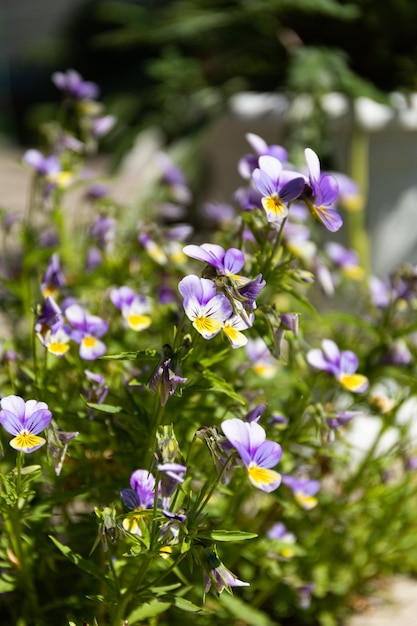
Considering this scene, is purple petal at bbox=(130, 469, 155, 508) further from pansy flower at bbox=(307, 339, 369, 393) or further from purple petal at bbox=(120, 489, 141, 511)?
pansy flower at bbox=(307, 339, 369, 393)

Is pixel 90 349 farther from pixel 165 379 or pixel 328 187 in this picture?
pixel 328 187

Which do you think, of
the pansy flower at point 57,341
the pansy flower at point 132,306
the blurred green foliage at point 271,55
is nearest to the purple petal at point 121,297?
the pansy flower at point 132,306

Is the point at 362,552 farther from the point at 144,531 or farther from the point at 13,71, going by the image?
the point at 13,71

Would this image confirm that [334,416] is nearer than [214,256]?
No

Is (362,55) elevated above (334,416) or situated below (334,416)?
below

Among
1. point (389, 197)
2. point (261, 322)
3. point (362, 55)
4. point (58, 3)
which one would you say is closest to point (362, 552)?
point (261, 322)

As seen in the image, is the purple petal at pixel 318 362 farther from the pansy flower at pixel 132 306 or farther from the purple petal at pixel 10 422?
the purple petal at pixel 10 422

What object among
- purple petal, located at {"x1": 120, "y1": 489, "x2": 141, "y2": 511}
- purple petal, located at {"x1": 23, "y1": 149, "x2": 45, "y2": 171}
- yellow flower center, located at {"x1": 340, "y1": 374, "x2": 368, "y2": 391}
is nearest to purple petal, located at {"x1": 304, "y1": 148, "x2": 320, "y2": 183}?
yellow flower center, located at {"x1": 340, "y1": 374, "x2": 368, "y2": 391}
